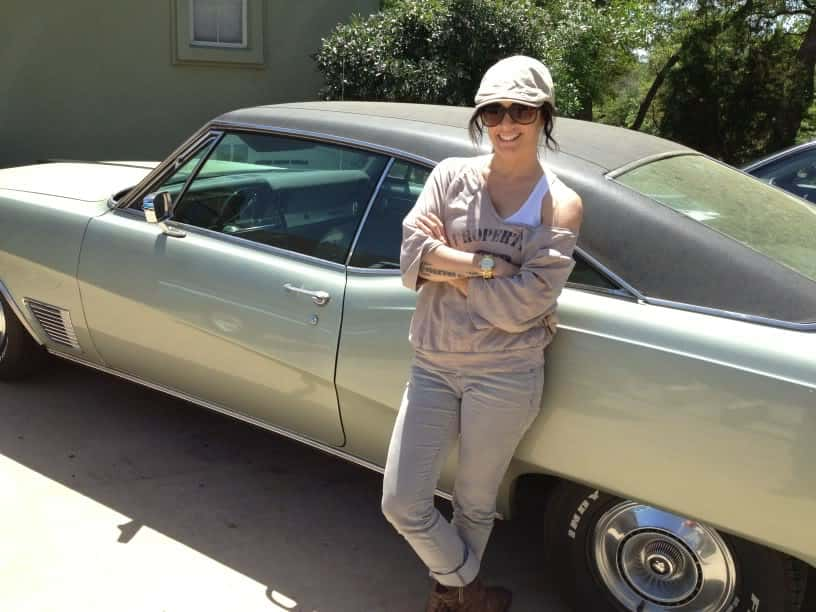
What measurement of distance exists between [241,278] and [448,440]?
3.74 ft

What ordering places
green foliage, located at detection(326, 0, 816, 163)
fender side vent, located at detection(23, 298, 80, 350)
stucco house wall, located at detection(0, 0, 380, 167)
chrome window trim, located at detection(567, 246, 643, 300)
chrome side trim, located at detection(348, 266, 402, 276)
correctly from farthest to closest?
1. green foliage, located at detection(326, 0, 816, 163)
2. stucco house wall, located at detection(0, 0, 380, 167)
3. fender side vent, located at detection(23, 298, 80, 350)
4. chrome side trim, located at detection(348, 266, 402, 276)
5. chrome window trim, located at detection(567, 246, 643, 300)

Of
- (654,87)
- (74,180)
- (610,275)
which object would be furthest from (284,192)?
(654,87)

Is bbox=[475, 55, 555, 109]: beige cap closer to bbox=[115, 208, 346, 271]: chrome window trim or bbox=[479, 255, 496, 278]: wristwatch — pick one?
bbox=[479, 255, 496, 278]: wristwatch

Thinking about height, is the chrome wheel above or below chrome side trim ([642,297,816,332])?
below

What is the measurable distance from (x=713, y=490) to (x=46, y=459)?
112 inches

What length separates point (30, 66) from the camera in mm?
8430

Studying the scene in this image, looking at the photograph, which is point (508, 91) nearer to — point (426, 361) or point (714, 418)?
point (426, 361)

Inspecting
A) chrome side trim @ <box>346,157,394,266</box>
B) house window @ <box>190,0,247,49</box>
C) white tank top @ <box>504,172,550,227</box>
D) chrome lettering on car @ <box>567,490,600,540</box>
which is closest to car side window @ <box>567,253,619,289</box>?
white tank top @ <box>504,172,550,227</box>

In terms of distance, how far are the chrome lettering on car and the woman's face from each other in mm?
1040

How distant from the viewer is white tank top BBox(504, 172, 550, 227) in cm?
235

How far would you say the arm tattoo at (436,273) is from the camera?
7.76 feet

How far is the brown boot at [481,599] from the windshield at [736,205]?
1339 mm

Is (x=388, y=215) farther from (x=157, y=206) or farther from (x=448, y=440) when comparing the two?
(x=157, y=206)

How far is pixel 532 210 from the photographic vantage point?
2.36 m
